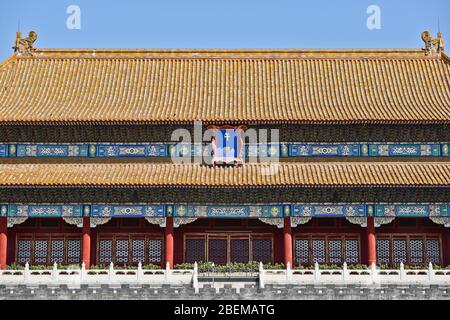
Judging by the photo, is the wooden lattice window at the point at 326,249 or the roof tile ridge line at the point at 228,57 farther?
the roof tile ridge line at the point at 228,57

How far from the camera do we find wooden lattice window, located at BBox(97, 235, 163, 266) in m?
39.7

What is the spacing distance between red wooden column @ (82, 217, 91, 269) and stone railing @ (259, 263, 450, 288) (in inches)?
305

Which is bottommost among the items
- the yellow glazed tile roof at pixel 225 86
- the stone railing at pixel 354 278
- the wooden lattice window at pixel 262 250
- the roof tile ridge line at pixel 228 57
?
the stone railing at pixel 354 278

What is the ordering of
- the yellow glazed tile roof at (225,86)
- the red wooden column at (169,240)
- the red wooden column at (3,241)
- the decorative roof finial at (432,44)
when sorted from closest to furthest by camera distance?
the red wooden column at (169,240)
the red wooden column at (3,241)
the yellow glazed tile roof at (225,86)
the decorative roof finial at (432,44)

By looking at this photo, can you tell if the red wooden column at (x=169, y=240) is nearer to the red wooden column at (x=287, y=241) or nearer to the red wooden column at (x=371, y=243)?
the red wooden column at (x=287, y=241)

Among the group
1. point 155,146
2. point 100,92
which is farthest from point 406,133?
point 100,92

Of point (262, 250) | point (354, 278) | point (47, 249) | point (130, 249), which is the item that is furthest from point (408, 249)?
point (47, 249)

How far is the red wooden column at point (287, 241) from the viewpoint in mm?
37938

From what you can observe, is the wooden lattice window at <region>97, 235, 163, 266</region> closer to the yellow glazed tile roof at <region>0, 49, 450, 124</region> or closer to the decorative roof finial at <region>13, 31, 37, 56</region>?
the yellow glazed tile roof at <region>0, 49, 450, 124</region>

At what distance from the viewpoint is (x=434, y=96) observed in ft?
137

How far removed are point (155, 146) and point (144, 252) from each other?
4.64 meters

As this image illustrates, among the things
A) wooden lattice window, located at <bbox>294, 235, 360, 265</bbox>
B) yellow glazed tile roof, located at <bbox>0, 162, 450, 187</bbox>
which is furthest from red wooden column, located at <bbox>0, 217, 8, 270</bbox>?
wooden lattice window, located at <bbox>294, 235, 360, 265</bbox>

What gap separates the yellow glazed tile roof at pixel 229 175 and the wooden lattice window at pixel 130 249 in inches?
121

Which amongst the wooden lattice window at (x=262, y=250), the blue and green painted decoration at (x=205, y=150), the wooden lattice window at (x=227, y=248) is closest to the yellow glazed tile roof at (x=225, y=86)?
the blue and green painted decoration at (x=205, y=150)
